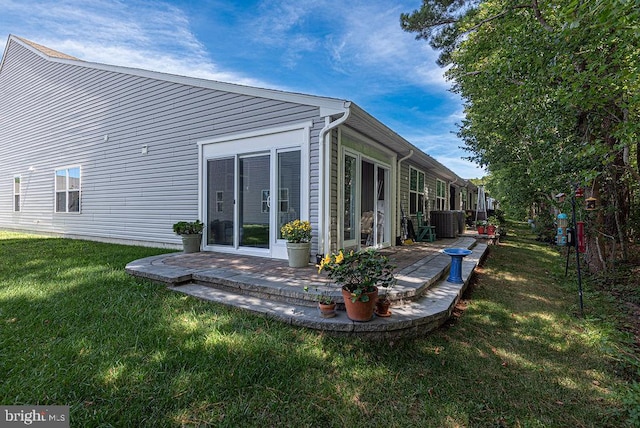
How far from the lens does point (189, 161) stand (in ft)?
21.2

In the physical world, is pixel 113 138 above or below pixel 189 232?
above

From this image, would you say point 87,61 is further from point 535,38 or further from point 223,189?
point 535,38

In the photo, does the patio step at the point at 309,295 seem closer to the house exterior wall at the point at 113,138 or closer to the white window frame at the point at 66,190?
the house exterior wall at the point at 113,138

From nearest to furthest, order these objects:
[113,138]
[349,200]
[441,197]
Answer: [349,200] → [113,138] → [441,197]

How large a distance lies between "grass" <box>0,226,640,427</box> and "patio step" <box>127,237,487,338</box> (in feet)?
0.40

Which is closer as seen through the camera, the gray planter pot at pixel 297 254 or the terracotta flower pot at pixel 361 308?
the terracotta flower pot at pixel 361 308

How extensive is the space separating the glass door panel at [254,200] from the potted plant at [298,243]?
2.96 feet

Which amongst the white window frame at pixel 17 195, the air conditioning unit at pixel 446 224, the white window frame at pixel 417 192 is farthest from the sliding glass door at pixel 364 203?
the white window frame at pixel 17 195

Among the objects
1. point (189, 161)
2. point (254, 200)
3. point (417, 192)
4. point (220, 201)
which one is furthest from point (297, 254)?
point (417, 192)

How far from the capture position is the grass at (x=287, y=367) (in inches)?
76.2

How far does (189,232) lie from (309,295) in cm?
369

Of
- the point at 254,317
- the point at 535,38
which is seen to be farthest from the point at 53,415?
the point at 535,38

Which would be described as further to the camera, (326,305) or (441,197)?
(441,197)

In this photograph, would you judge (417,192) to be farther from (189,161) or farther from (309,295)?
(309,295)
